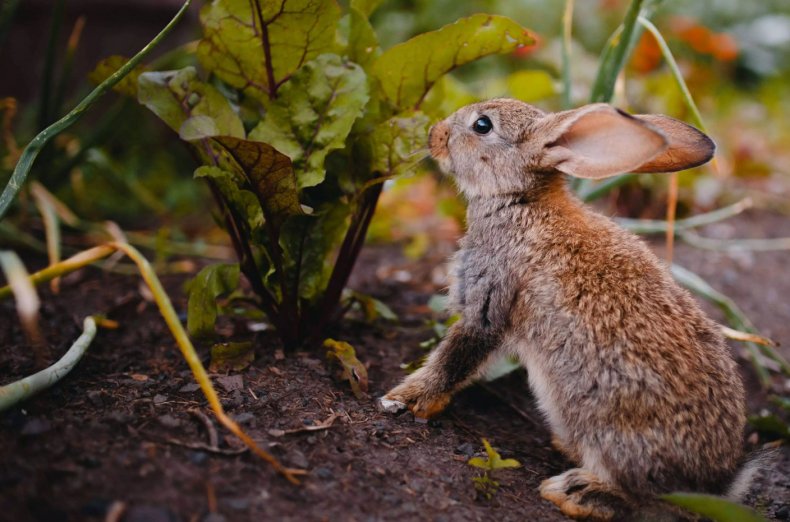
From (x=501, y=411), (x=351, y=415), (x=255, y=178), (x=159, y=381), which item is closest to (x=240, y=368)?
(x=159, y=381)

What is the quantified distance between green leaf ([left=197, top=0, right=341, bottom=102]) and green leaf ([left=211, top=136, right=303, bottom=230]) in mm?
424

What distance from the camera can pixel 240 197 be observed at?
2.75 metres

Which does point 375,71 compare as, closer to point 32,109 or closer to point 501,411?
point 501,411

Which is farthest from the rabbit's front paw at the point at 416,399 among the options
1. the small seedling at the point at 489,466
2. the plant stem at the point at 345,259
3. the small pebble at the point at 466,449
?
the plant stem at the point at 345,259

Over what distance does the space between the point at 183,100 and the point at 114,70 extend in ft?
1.16

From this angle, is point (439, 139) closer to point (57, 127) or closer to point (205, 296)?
point (205, 296)

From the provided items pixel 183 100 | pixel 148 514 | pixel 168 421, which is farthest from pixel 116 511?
pixel 183 100

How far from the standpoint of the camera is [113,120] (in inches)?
153

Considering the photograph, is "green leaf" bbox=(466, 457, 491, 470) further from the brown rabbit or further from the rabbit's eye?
the rabbit's eye

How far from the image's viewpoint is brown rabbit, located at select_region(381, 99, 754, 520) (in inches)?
93.7

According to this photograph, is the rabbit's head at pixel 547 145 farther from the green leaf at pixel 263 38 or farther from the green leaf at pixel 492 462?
the green leaf at pixel 492 462

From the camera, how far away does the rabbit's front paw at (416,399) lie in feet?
9.17

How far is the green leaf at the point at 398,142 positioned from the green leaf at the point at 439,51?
23 centimetres

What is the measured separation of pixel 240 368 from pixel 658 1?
2639mm
